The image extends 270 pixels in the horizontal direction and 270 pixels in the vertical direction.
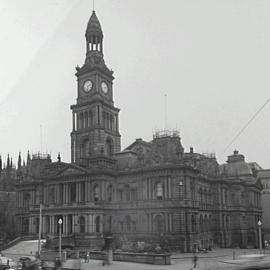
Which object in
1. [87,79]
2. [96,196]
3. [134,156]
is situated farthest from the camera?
[87,79]

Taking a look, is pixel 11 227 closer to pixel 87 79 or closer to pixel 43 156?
pixel 43 156

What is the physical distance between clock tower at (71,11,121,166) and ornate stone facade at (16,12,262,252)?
0.18 meters

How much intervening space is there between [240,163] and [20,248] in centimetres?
5107

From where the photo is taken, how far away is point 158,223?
6812 centimetres

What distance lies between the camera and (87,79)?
272 feet

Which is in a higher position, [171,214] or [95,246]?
[171,214]

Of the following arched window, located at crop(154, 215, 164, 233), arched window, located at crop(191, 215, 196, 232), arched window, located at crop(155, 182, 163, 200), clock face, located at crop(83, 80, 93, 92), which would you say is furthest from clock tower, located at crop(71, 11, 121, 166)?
arched window, located at crop(191, 215, 196, 232)

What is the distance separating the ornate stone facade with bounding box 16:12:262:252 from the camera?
2660 inches

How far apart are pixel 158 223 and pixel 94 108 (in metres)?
24.3

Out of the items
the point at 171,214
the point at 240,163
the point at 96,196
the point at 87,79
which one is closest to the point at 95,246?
the point at 96,196

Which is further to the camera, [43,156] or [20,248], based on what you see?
[43,156]

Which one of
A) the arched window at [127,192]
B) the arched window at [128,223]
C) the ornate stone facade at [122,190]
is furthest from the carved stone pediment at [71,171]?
the arched window at [128,223]

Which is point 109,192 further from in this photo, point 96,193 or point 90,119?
point 90,119

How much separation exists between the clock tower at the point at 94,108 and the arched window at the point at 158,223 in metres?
17.4
